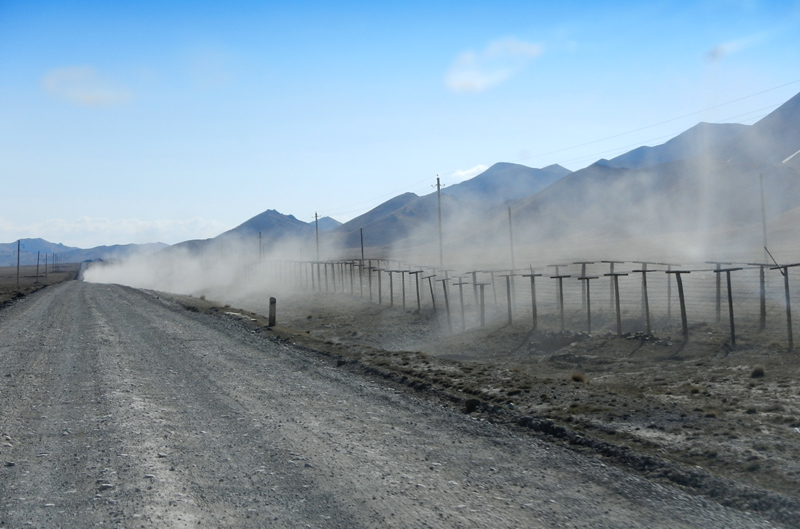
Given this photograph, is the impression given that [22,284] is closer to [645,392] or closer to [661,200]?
[645,392]

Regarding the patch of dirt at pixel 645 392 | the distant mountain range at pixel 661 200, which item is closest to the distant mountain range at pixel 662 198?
the distant mountain range at pixel 661 200

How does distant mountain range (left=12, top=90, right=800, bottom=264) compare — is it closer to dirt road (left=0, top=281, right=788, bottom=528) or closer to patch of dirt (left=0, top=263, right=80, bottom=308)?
patch of dirt (left=0, top=263, right=80, bottom=308)

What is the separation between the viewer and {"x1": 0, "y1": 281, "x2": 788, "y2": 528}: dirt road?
18.1ft

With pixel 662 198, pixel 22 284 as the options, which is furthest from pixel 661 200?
pixel 22 284

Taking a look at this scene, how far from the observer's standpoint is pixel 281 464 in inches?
274

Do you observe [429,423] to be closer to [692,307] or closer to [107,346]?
[107,346]

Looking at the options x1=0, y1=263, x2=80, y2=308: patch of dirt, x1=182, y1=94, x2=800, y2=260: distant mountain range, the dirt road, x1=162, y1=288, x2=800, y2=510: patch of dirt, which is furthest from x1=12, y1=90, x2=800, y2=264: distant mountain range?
the dirt road

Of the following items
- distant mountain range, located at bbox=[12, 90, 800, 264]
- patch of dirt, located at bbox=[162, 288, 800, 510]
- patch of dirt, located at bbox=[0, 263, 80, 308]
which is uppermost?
distant mountain range, located at bbox=[12, 90, 800, 264]

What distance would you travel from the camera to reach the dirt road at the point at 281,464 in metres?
5.52

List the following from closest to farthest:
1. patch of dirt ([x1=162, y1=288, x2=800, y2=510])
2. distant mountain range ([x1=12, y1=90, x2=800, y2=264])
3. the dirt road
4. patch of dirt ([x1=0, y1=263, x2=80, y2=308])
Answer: the dirt road, patch of dirt ([x1=162, y1=288, x2=800, y2=510]), patch of dirt ([x1=0, y1=263, x2=80, y2=308]), distant mountain range ([x1=12, y1=90, x2=800, y2=264])

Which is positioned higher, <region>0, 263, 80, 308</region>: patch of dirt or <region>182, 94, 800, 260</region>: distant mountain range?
<region>182, 94, 800, 260</region>: distant mountain range

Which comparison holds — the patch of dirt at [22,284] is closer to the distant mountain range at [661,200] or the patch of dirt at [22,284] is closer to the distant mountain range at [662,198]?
the distant mountain range at [661,200]

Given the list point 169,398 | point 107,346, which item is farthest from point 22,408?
point 107,346

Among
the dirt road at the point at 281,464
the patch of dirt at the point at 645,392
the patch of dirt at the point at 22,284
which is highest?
the patch of dirt at the point at 22,284
